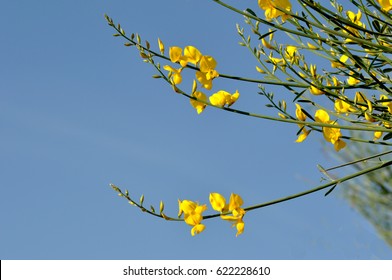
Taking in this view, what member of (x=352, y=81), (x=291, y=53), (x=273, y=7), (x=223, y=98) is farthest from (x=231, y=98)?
(x=352, y=81)

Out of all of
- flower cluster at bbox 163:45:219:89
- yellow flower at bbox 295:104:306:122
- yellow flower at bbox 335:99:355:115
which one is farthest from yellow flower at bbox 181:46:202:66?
yellow flower at bbox 335:99:355:115

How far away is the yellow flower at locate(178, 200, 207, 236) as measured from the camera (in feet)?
5.10

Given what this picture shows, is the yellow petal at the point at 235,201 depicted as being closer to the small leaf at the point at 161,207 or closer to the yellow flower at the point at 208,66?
the small leaf at the point at 161,207

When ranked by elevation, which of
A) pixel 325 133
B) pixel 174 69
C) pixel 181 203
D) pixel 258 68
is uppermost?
pixel 258 68

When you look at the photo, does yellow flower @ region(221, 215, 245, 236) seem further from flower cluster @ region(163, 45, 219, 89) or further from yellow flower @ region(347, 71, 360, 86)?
yellow flower @ region(347, 71, 360, 86)

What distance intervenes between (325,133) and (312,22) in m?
0.32

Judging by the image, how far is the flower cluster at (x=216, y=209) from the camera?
155 cm

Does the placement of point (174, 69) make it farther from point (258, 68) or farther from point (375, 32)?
point (375, 32)

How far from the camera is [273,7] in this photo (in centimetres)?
164

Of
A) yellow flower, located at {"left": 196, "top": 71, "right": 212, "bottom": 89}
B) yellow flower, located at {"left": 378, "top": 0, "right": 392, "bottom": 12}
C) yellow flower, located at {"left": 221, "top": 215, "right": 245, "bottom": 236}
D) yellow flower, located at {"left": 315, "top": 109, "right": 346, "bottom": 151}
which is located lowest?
yellow flower, located at {"left": 221, "top": 215, "right": 245, "bottom": 236}

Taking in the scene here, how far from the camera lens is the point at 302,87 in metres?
1.82
